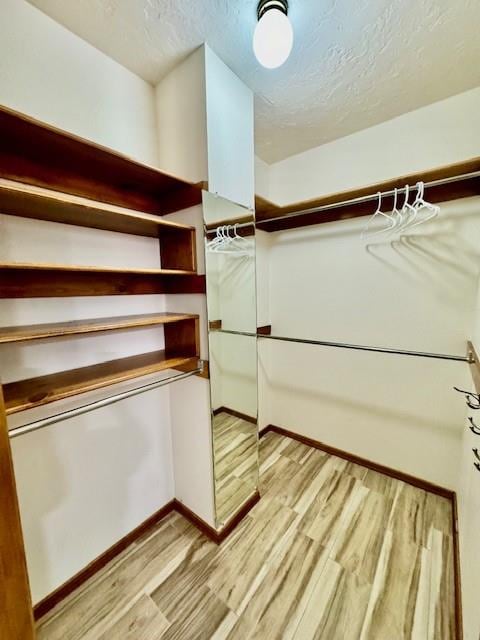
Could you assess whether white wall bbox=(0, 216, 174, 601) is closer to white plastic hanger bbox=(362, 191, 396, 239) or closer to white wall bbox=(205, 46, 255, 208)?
white wall bbox=(205, 46, 255, 208)

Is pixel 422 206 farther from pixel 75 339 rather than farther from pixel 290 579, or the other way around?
pixel 290 579

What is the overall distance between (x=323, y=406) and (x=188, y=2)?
8.98 feet

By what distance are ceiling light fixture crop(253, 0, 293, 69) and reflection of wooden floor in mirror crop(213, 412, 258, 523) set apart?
6.03 feet

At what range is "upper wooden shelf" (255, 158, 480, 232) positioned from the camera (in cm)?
147

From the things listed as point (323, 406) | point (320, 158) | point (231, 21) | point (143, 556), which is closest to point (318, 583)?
point (143, 556)

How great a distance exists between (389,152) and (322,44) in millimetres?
941

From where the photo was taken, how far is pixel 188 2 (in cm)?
104

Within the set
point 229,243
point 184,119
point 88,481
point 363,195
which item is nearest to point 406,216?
point 363,195

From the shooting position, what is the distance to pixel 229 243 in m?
1.79

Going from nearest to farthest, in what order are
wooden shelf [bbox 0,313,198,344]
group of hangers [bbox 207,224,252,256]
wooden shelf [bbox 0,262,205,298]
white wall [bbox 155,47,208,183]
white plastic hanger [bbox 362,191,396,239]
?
wooden shelf [bbox 0,313,198,344] < wooden shelf [bbox 0,262,205,298] < white wall [bbox 155,47,208,183] < group of hangers [bbox 207,224,252,256] < white plastic hanger [bbox 362,191,396,239]

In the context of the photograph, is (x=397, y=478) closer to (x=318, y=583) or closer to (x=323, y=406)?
(x=323, y=406)

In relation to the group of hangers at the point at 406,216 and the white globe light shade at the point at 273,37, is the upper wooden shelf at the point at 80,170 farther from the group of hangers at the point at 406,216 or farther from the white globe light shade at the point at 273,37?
the group of hangers at the point at 406,216

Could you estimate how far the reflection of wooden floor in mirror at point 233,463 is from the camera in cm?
161

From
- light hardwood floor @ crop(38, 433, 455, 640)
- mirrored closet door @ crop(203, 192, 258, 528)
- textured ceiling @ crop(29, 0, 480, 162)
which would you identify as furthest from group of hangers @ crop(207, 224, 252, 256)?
light hardwood floor @ crop(38, 433, 455, 640)
